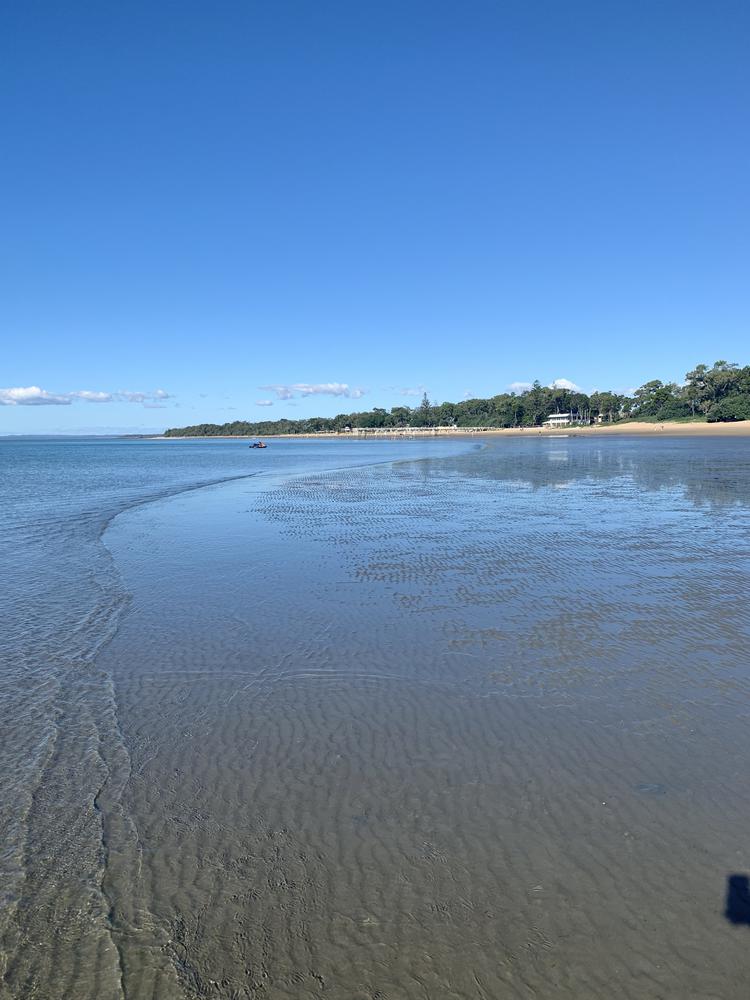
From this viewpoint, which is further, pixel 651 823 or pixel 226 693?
pixel 226 693

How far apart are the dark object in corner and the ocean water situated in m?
0.01

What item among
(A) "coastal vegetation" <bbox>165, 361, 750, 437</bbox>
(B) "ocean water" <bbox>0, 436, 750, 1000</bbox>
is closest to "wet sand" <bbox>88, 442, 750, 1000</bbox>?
(B) "ocean water" <bbox>0, 436, 750, 1000</bbox>

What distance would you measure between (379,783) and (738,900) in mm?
2708

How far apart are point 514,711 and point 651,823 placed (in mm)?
1979

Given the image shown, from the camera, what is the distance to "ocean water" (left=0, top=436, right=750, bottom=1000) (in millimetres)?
3588

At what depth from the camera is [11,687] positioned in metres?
7.47

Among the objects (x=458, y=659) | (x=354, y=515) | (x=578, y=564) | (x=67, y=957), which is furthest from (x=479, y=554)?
(x=67, y=957)

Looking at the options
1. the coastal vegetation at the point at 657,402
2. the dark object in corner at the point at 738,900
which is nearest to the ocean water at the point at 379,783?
the dark object in corner at the point at 738,900

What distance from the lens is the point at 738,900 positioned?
391 cm

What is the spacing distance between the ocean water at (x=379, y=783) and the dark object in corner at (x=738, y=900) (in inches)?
0.5

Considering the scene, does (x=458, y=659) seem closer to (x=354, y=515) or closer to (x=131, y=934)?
(x=131, y=934)

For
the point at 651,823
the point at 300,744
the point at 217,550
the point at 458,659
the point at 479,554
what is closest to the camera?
the point at 651,823

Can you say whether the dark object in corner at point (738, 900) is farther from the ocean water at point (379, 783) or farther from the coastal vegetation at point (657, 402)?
the coastal vegetation at point (657, 402)

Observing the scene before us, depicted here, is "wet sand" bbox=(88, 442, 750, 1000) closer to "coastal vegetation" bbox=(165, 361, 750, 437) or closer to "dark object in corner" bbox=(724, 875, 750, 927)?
"dark object in corner" bbox=(724, 875, 750, 927)
